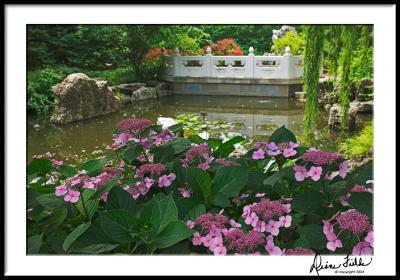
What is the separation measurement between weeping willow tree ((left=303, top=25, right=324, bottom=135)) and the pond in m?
2.49

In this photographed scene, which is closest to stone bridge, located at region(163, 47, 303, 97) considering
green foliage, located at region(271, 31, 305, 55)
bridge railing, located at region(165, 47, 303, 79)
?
bridge railing, located at region(165, 47, 303, 79)

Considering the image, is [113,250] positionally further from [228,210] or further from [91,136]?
[91,136]

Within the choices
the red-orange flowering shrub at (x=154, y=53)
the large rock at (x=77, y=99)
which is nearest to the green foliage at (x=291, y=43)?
the red-orange flowering shrub at (x=154, y=53)

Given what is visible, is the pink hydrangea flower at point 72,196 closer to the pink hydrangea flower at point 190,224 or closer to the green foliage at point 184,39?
the pink hydrangea flower at point 190,224

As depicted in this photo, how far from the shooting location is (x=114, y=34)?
10953mm

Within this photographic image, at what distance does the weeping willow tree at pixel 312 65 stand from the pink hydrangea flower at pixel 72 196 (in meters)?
2.51

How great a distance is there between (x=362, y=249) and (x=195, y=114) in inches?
323

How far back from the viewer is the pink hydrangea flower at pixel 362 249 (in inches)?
35.0

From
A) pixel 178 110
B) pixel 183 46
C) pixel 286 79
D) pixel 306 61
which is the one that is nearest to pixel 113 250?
pixel 306 61

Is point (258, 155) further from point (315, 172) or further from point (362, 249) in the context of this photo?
point (362, 249)

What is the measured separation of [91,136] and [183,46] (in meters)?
5.51

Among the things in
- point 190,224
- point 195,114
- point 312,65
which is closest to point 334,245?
point 190,224
